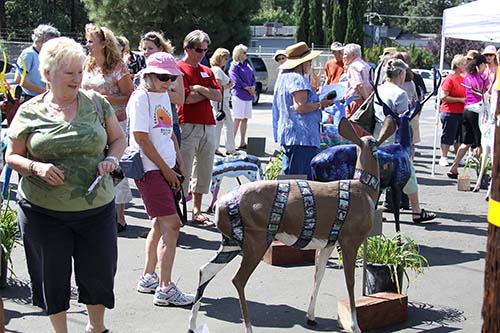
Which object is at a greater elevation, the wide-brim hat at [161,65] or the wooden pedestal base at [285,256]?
the wide-brim hat at [161,65]

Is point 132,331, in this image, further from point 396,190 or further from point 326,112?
point 326,112

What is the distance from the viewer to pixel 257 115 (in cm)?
2169

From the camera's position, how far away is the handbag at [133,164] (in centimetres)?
516

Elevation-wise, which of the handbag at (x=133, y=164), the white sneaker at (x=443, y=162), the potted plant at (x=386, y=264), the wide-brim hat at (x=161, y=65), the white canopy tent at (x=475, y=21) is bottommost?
the white sneaker at (x=443, y=162)

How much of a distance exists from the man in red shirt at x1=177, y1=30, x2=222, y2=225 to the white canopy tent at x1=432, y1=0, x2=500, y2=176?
192 inches

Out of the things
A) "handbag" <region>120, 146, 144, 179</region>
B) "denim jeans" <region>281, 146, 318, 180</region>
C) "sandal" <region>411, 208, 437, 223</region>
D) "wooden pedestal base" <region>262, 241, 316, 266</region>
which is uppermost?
"handbag" <region>120, 146, 144, 179</region>

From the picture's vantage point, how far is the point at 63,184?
12.8 feet

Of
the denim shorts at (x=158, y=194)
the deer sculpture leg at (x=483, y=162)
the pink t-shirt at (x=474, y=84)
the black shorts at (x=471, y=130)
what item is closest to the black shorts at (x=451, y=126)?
the black shorts at (x=471, y=130)

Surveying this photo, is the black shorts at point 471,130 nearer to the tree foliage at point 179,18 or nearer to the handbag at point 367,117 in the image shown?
the handbag at point 367,117

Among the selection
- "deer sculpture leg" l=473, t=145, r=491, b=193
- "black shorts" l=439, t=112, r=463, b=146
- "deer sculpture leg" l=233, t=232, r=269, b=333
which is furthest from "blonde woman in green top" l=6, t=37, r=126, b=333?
"black shorts" l=439, t=112, r=463, b=146

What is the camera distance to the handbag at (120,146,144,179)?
516cm

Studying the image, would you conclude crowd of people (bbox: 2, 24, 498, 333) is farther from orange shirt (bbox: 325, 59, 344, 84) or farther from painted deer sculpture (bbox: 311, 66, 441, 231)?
orange shirt (bbox: 325, 59, 344, 84)

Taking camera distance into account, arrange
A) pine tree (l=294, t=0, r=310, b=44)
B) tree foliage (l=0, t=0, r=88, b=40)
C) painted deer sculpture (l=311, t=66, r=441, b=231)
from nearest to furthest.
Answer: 1. painted deer sculpture (l=311, t=66, r=441, b=231)
2. pine tree (l=294, t=0, r=310, b=44)
3. tree foliage (l=0, t=0, r=88, b=40)

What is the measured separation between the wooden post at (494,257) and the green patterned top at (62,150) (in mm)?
2089
